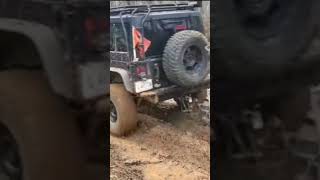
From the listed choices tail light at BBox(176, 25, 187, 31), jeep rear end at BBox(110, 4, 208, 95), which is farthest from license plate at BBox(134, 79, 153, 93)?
tail light at BBox(176, 25, 187, 31)

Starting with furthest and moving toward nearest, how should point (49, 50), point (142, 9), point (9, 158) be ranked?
point (142, 9)
point (9, 158)
point (49, 50)

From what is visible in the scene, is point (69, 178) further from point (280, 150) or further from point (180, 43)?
point (180, 43)

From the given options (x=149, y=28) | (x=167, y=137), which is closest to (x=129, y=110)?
(x=167, y=137)

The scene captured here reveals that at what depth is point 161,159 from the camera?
4492 mm

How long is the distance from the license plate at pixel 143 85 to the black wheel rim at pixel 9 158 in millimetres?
3542

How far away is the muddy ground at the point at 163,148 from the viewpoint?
4.02 meters

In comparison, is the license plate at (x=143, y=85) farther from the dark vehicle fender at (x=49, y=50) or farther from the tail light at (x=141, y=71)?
the dark vehicle fender at (x=49, y=50)

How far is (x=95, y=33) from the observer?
4.38 ft

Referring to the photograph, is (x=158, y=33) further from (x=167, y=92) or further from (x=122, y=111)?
(x=122, y=111)

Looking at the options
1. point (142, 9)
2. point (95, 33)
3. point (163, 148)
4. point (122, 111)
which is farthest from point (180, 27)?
point (95, 33)

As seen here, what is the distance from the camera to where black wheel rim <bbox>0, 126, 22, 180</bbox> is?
141 centimetres

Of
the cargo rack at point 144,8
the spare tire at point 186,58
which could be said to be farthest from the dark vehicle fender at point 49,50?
the cargo rack at point 144,8

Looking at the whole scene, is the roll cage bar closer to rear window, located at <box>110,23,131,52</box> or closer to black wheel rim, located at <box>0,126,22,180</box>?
rear window, located at <box>110,23,131,52</box>

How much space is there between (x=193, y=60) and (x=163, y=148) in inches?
37.4
